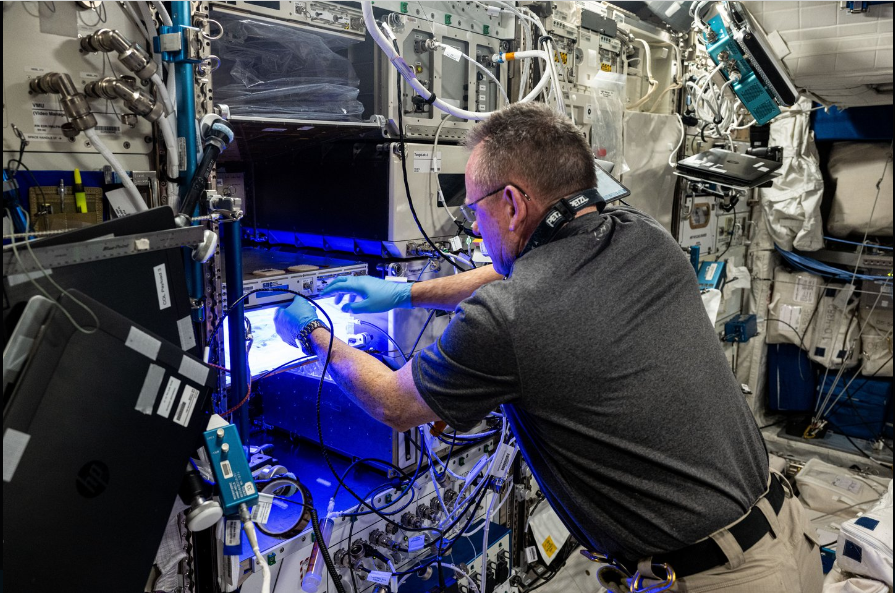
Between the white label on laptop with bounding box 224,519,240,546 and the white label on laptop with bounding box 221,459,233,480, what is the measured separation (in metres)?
0.21

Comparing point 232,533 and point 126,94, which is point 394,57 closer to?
point 126,94

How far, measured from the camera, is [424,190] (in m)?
2.35

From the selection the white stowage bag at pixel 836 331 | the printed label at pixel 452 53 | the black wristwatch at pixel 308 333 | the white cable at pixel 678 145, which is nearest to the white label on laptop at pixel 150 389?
the black wristwatch at pixel 308 333

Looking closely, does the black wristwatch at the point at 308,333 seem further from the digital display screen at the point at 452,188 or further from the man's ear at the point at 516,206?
the digital display screen at the point at 452,188

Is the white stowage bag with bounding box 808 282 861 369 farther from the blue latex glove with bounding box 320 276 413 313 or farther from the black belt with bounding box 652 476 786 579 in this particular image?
the blue latex glove with bounding box 320 276 413 313

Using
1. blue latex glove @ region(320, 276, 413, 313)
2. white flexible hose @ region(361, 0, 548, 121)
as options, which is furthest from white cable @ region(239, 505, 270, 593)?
white flexible hose @ region(361, 0, 548, 121)

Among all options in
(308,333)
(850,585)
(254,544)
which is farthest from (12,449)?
(850,585)

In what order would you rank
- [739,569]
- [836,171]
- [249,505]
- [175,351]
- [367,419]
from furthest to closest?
[836,171], [367,419], [739,569], [249,505], [175,351]

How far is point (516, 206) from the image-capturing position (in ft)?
5.77

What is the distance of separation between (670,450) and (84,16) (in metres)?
1.67

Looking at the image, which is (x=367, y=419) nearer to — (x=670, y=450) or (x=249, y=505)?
(x=249, y=505)

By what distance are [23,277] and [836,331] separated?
539cm

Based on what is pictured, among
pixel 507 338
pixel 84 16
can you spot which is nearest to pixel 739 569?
pixel 507 338

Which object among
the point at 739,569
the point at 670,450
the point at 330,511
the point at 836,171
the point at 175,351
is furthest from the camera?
the point at 836,171
